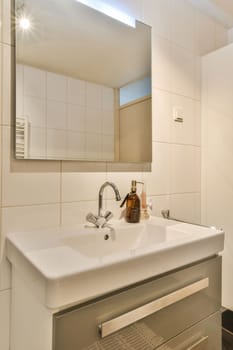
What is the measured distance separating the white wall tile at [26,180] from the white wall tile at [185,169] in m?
0.73

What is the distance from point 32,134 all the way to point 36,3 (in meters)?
0.53

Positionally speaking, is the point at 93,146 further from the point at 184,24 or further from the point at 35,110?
the point at 184,24

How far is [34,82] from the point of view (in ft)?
3.27

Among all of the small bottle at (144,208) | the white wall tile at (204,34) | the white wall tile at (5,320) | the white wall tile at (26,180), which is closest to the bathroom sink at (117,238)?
the small bottle at (144,208)

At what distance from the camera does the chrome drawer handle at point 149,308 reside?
0.64 meters

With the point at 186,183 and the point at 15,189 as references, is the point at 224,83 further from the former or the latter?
the point at 15,189

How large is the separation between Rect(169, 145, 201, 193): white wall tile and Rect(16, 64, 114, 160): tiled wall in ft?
1.52

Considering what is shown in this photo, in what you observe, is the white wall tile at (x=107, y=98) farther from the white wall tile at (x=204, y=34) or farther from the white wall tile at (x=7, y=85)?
the white wall tile at (x=204, y=34)

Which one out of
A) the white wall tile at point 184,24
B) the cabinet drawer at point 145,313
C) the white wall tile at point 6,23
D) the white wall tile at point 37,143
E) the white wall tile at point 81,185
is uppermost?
the white wall tile at point 184,24

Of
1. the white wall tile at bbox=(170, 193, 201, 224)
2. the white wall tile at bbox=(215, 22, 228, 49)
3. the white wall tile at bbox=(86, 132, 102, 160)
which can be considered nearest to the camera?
the white wall tile at bbox=(86, 132, 102, 160)

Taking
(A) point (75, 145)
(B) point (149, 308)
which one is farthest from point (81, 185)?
(B) point (149, 308)

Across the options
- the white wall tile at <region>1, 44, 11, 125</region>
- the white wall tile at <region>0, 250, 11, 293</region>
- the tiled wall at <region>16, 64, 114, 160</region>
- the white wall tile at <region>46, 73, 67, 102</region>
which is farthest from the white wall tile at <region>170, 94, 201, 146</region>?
the white wall tile at <region>0, 250, 11, 293</region>

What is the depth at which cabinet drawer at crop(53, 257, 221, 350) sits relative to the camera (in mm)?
603

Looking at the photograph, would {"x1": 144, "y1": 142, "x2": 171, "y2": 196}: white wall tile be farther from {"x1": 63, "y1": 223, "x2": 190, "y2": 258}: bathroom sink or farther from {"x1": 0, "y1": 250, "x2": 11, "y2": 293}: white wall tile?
{"x1": 0, "y1": 250, "x2": 11, "y2": 293}: white wall tile
